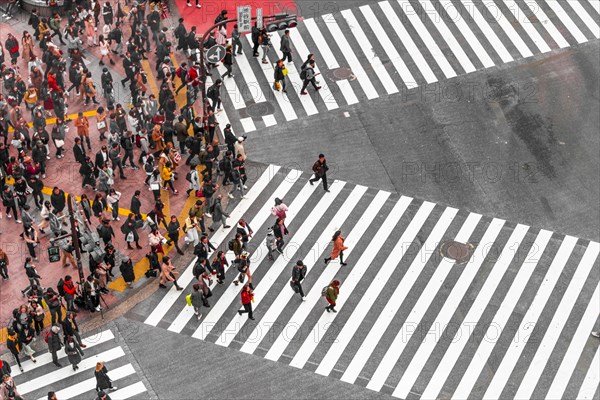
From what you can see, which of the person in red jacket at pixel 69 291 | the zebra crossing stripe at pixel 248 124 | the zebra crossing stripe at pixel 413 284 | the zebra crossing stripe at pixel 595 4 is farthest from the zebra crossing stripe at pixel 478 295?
the zebra crossing stripe at pixel 595 4

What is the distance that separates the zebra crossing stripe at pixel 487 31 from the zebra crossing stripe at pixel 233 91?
11221 millimetres

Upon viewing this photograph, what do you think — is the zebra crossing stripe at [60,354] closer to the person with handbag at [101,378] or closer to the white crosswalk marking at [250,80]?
the person with handbag at [101,378]

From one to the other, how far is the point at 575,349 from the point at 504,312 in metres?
2.76

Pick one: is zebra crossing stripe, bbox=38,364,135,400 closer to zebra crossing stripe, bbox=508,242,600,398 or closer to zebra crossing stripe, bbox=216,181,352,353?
zebra crossing stripe, bbox=216,181,352,353

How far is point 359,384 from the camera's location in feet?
132

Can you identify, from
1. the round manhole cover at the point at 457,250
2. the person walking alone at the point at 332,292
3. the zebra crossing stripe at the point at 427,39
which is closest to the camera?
the person walking alone at the point at 332,292

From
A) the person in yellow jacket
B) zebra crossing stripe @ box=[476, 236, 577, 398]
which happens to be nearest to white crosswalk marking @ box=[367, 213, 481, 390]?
zebra crossing stripe @ box=[476, 236, 577, 398]

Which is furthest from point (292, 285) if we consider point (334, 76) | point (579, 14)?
point (579, 14)

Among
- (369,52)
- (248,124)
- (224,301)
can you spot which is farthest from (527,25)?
(224,301)

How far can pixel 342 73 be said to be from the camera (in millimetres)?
52031

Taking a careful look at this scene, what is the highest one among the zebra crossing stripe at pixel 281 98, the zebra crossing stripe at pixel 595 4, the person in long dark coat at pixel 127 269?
the zebra crossing stripe at pixel 595 4

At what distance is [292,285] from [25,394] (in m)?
9.80

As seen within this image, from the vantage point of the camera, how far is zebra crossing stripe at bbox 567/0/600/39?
5428 cm

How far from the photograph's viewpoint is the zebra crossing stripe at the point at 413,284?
4075 centimetres
